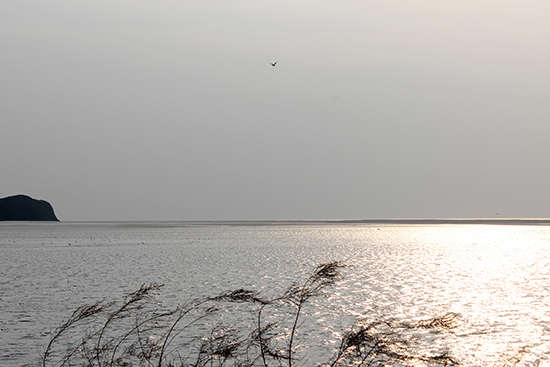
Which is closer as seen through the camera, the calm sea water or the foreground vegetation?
the foreground vegetation

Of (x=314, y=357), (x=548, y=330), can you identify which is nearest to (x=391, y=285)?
(x=548, y=330)

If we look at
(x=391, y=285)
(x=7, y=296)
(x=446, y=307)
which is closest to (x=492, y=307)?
(x=446, y=307)

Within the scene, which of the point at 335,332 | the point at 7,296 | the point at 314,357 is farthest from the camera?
the point at 7,296

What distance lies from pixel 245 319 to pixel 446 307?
9.97 metres

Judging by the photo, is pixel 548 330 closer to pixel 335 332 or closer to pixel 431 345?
pixel 431 345

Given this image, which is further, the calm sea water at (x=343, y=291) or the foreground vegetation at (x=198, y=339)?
the calm sea water at (x=343, y=291)

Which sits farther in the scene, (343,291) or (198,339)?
(343,291)

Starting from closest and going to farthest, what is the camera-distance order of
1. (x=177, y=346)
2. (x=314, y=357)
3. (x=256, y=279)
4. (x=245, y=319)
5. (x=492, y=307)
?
(x=314, y=357) < (x=177, y=346) < (x=245, y=319) < (x=492, y=307) < (x=256, y=279)

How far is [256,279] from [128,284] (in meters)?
8.45

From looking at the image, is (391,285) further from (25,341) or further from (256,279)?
(25,341)

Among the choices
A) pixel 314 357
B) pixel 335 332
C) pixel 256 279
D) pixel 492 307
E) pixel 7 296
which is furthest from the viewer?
pixel 256 279

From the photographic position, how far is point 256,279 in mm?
35844

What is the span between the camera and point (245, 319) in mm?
21047

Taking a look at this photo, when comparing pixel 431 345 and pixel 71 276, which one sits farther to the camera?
pixel 71 276
